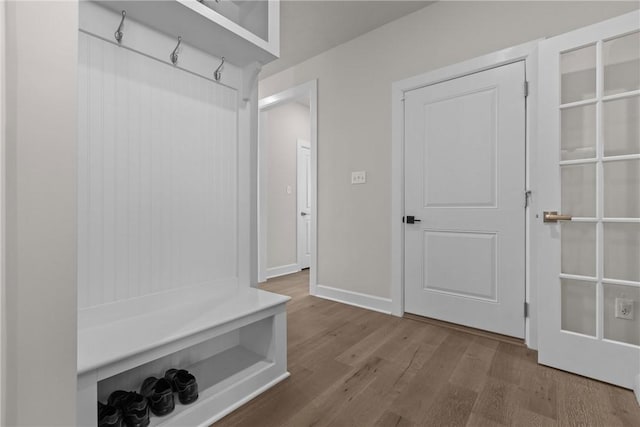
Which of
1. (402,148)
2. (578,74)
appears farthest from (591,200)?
(402,148)

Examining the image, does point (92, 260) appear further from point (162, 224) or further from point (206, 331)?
point (206, 331)

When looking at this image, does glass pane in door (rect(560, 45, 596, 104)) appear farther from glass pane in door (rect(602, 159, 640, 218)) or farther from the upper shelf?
the upper shelf

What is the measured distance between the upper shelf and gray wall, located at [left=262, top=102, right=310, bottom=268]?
2215 mm

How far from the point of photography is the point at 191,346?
55.8 inches

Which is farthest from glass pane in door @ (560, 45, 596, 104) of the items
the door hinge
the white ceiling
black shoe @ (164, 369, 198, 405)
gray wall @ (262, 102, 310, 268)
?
gray wall @ (262, 102, 310, 268)

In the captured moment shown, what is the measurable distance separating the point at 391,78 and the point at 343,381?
232cm

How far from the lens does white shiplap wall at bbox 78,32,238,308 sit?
119 centimetres

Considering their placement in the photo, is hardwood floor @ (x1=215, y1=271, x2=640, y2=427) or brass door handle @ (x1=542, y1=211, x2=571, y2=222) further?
brass door handle @ (x1=542, y1=211, x2=571, y2=222)

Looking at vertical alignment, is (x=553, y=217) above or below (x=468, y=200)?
below

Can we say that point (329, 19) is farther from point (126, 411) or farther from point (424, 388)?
point (126, 411)

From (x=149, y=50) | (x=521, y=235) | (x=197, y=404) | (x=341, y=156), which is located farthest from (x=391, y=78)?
(x=197, y=404)

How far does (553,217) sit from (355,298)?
1681 millimetres

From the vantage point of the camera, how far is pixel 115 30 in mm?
1233

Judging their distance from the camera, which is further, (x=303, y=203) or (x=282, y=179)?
(x=303, y=203)
